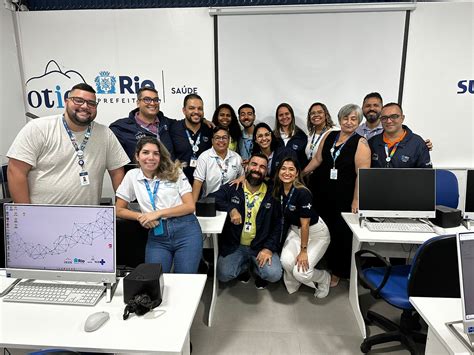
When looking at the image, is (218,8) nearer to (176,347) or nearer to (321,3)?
(321,3)

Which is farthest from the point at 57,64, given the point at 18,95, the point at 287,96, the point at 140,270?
the point at 140,270

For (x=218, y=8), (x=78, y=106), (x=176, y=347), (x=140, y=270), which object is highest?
(x=218, y=8)

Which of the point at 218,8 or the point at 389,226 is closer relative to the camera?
the point at 389,226

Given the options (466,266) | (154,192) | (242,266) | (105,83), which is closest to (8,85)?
(105,83)

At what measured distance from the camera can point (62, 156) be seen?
7.00ft

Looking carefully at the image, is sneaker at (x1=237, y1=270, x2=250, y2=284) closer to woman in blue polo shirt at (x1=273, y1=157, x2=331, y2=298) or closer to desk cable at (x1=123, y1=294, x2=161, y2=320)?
woman in blue polo shirt at (x1=273, y1=157, x2=331, y2=298)

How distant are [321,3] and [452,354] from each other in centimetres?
361

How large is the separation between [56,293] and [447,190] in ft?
10.0

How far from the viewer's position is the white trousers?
2.70m

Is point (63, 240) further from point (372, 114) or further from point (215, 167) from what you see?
point (372, 114)

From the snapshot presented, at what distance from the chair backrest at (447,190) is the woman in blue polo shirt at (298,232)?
1.09 m

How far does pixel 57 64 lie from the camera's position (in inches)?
154

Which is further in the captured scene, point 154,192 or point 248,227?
point 248,227

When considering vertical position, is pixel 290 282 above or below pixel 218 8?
below
